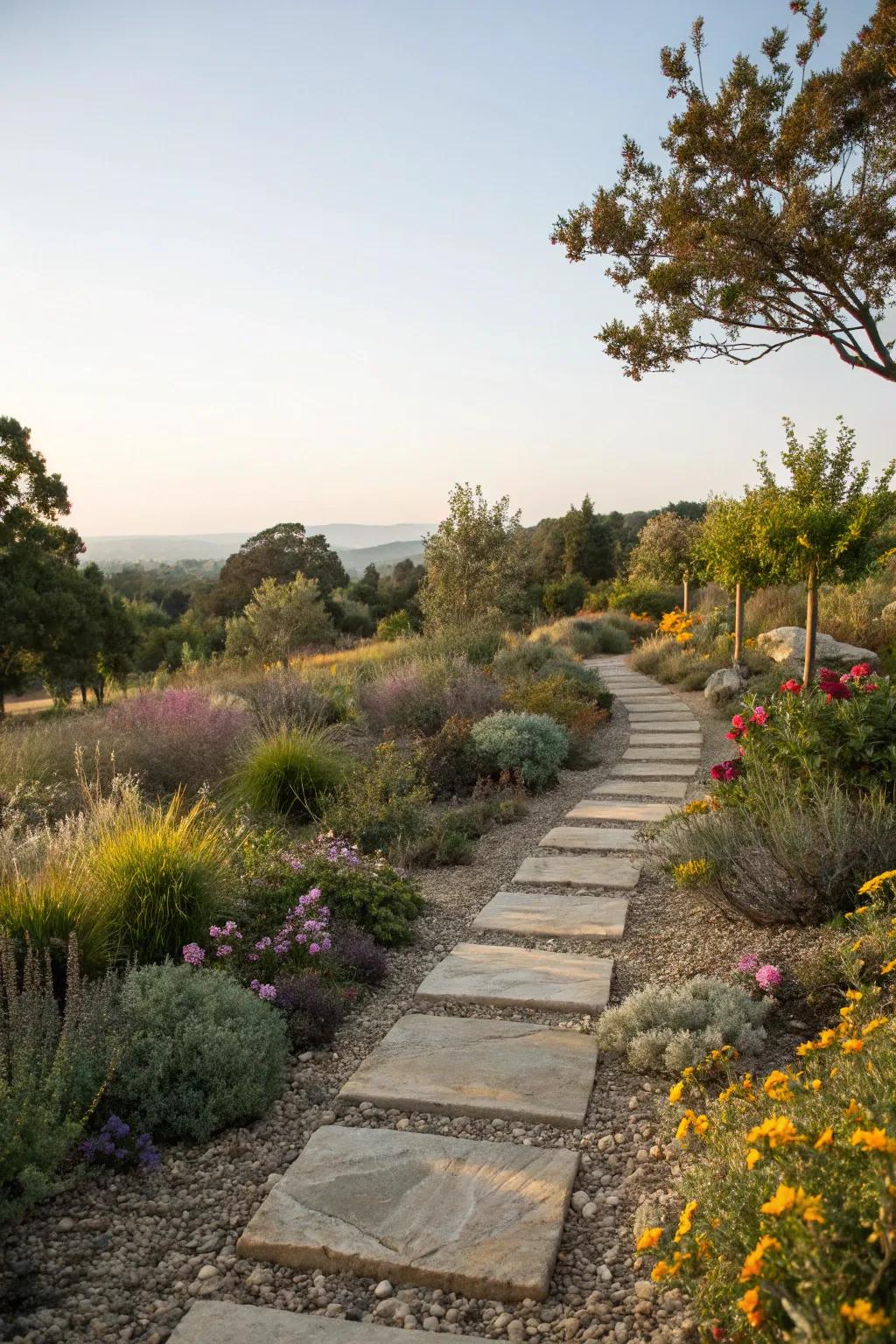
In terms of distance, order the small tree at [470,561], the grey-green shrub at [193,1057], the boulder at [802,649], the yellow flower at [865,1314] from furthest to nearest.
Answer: the small tree at [470,561] < the boulder at [802,649] < the grey-green shrub at [193,1057] < the yellow flower at [865,1314]

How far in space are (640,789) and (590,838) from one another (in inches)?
55.5

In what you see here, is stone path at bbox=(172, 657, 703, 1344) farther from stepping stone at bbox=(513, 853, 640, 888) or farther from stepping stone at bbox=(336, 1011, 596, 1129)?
stepping stone at bbox=(513, 853, 640, 888)

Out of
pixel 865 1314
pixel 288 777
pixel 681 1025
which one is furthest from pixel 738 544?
pixel 865 1314

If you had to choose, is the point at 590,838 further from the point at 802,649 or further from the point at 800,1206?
the point at 802,649

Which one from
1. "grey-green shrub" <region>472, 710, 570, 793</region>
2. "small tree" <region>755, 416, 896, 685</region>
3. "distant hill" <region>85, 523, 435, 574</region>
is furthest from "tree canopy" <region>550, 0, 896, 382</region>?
"distant hill" <region>85, 523, 435, 574</region>

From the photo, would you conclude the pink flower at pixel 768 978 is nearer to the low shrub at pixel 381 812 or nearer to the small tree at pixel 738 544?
the low shrub at pixel 381 812

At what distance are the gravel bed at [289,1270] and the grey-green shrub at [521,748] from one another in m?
3.55

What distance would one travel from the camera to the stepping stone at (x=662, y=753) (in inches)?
312

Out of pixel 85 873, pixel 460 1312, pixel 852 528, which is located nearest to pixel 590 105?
pixel 852 528

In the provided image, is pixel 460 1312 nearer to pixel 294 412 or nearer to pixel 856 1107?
pixel 856 1107

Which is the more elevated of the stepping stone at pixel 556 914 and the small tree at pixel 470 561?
the small tree at pixel 470 561

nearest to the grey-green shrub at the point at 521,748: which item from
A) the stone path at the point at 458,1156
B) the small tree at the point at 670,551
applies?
the stone path at the point at 458,1156

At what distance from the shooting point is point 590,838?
5582mm

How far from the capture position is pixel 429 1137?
2473mm
